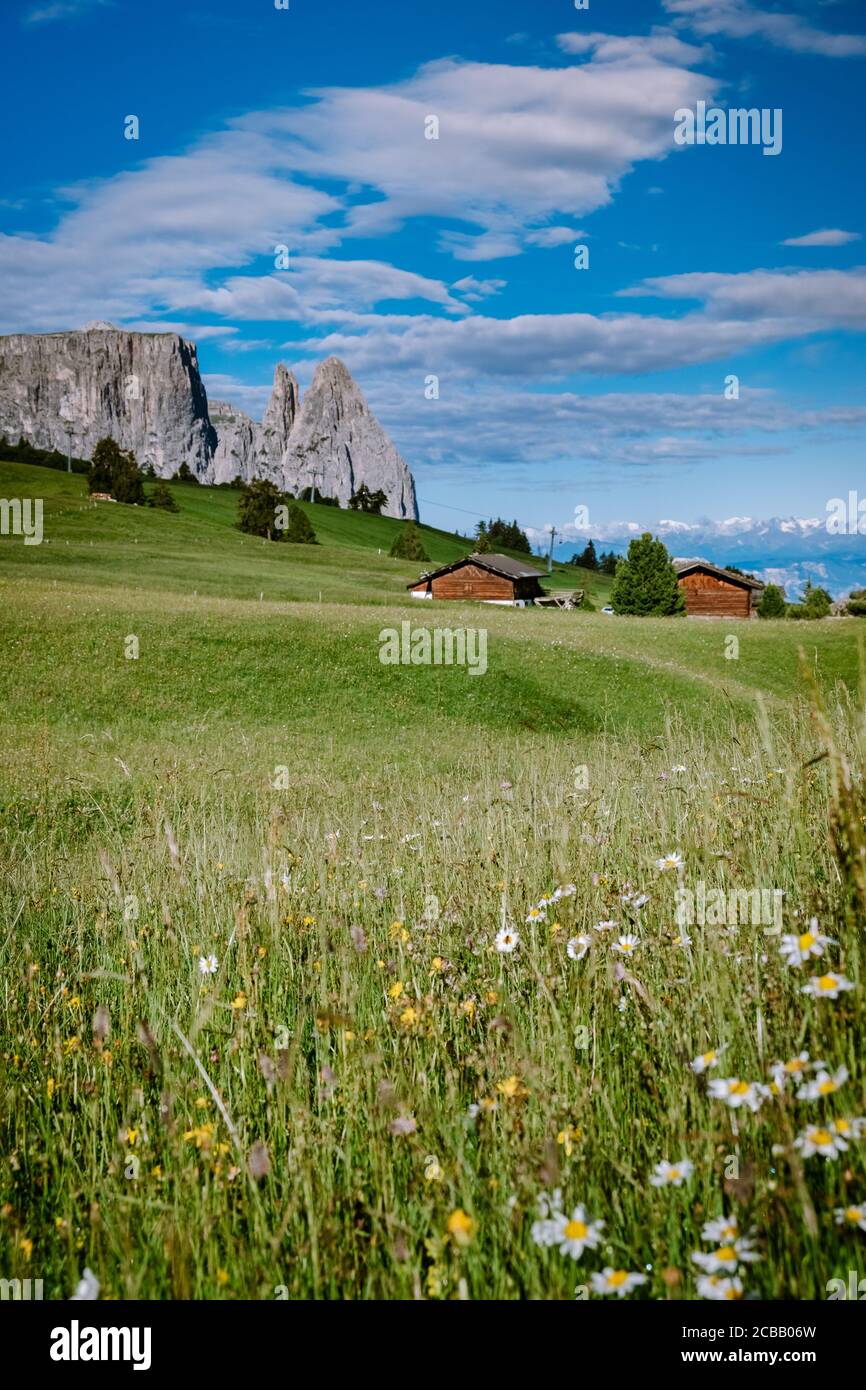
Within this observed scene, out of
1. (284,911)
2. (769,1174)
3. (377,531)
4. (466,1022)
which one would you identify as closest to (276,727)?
(284,911)

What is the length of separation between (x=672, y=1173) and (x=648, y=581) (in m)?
75.2

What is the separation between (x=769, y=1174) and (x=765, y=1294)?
259mm

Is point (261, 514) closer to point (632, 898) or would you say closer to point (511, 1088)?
point (632, 898)

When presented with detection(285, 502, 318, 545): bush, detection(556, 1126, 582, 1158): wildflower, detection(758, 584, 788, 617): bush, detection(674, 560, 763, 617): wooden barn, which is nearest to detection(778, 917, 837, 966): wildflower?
detection(556, 1126, 582, 1158): wildflower

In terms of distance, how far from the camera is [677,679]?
29875mm

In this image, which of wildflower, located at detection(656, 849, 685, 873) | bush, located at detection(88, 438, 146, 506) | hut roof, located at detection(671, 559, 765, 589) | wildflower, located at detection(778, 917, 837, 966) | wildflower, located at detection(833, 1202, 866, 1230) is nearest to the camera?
wildflower, located at detection(833, 1202, 866, 1230)

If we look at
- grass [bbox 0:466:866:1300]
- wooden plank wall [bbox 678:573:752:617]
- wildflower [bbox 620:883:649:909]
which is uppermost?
wooden plank wall [bbox 678:573:752:617]

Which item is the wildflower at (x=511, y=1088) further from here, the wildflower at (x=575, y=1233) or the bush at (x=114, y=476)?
the bush at (x=114, y=476)

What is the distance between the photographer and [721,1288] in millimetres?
1711

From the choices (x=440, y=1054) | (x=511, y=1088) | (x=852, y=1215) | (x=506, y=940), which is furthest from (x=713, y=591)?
(x=852, y=1215)

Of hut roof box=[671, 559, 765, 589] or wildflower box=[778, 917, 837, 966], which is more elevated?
hut roof box=[671, 559, 765, 589]

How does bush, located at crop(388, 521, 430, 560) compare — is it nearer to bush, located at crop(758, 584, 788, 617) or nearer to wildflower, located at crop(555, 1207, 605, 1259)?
bush, located at crop(758, 584, 788, 617)

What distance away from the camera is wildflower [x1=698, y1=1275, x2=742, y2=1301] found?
66.3 inches

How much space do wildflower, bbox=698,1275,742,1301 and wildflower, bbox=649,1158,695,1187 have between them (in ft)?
0.71
